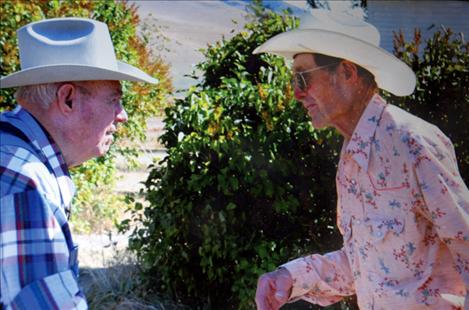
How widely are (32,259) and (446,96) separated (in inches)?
123

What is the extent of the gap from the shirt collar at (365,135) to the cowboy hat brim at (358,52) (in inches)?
5.2

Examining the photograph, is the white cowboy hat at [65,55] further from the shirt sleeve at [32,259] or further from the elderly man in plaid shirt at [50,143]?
the shirt sleeve at [32,259]

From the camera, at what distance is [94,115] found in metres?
2.00

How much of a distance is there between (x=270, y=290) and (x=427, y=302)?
0.60 meters

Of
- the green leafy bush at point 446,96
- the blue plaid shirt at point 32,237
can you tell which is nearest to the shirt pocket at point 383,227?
the blue plaid shirt at point 32,237

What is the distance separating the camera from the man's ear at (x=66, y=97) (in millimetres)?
1920

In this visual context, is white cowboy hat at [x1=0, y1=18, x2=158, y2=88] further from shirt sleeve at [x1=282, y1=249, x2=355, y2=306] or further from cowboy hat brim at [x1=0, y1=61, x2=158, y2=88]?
shirt sleeve at [x1=282, y1=249, x2=355, y2=306]

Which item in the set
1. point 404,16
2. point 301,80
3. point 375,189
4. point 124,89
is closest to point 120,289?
point 124,89

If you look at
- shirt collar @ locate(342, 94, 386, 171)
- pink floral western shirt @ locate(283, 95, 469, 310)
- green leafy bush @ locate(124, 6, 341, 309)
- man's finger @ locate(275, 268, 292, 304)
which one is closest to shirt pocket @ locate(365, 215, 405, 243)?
pink floral western shirt @ locate(283, 95, 469, 310)

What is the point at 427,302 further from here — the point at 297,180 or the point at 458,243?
the point at 297,180

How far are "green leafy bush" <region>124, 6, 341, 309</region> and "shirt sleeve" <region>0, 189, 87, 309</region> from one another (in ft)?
7.64

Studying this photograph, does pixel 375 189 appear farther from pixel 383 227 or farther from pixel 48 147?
pixel 48 147

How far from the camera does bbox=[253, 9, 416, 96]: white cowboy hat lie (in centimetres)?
239

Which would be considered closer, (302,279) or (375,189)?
(375,189)
